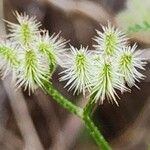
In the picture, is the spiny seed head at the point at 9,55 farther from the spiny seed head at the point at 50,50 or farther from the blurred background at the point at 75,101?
the blurred background at the point at 75,101

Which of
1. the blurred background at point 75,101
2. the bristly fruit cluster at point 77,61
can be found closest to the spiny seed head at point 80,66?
the bristly fruit cluster at point 77,61

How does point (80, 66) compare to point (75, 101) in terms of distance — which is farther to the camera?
point (75, 101)

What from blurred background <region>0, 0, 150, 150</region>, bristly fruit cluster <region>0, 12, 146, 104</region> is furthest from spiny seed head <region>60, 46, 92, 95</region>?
blurred background <region>0, 0, 150, 150</region>

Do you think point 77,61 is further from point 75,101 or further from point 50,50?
point 75,101

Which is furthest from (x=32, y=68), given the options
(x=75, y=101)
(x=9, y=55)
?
(x=75, y=101)

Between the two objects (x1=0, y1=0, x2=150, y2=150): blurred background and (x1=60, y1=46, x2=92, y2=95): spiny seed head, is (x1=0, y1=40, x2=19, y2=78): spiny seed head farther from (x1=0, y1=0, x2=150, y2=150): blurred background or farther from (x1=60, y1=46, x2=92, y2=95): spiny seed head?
(x1=0, y1=0, x2=150, y2=150): blurred background
